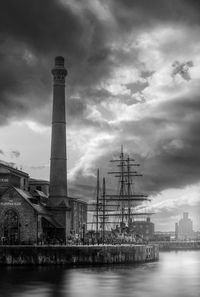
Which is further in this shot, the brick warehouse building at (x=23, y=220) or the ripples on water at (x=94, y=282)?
the brick warehouse building at (x=23, y=220)

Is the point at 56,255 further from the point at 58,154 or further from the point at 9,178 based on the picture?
the point at 9,178

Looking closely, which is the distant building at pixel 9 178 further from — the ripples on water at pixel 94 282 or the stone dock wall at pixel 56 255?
the ripples on water at pixel 94 282

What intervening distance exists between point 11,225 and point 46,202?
13.8 metres

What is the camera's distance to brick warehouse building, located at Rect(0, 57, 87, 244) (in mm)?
79688

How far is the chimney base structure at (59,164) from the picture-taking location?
85500mm

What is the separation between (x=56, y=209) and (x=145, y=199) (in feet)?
124

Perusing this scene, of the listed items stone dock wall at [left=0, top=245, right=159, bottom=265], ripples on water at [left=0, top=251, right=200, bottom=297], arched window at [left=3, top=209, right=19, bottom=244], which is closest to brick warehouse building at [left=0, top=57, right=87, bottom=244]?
arched window at [left=3, top=209, right=19, bottom=244]

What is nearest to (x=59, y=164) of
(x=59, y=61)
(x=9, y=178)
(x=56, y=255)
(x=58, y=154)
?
(x=58, y=154)

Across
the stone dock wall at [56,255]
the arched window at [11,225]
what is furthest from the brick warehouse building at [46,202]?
the stone dock wall at [56,255]

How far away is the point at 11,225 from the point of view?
264ft

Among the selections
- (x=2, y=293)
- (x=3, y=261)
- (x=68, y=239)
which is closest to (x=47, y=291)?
(x=2, y=293)

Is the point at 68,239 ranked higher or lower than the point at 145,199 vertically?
lower

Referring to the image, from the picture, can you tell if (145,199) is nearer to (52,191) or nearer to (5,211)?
(52,191)

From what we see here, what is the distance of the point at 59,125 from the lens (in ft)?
281
